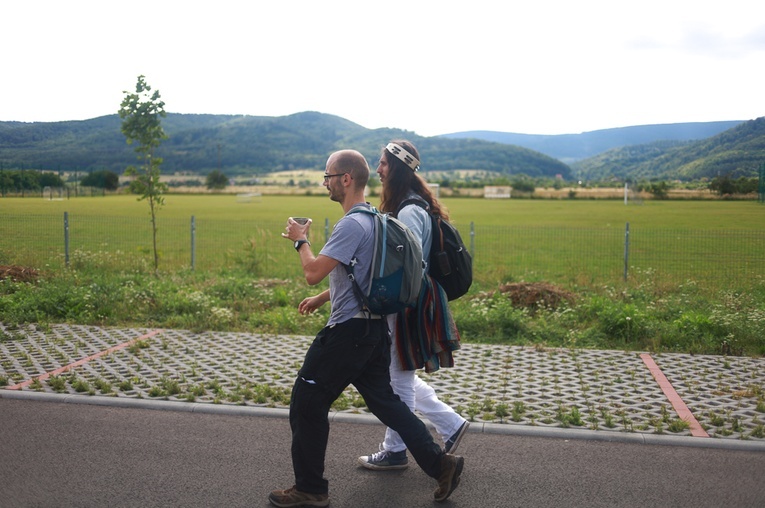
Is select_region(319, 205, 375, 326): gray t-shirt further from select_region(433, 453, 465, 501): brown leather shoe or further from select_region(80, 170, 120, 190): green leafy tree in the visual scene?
select_region(80, 170, 120, 190): green leafy tree

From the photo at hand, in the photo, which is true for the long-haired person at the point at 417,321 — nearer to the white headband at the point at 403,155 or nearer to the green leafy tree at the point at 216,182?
the white headband at the point at 403,155

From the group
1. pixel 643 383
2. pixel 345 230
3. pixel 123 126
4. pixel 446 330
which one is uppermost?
pixel 123 126

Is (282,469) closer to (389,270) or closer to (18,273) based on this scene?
(389,270)

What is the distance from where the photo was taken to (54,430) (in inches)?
233

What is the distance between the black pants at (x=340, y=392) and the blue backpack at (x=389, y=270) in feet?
0.52

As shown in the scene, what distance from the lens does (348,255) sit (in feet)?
14.5

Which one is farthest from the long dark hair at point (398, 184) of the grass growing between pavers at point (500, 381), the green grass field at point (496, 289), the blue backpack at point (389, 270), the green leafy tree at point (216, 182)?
the green leafy tree at point (216, 182)

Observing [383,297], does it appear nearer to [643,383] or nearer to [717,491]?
[717,491]

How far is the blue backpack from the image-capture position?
4.49 m

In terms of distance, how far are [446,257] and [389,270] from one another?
66cm

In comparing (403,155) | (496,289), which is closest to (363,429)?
(403,155)

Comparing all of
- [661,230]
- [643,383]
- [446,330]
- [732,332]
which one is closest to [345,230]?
[446,330]

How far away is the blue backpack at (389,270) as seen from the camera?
14.7ft

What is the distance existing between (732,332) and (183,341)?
20.7 ft
